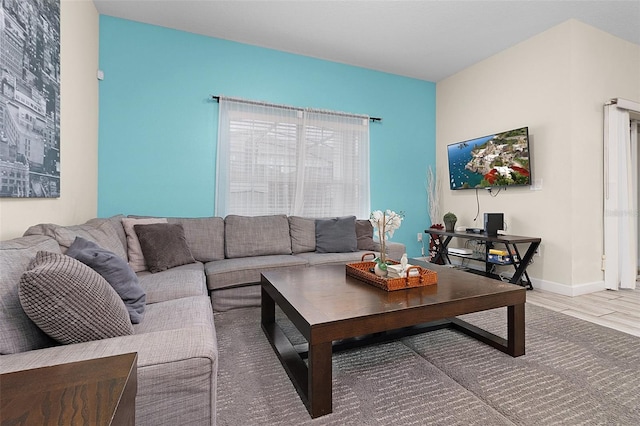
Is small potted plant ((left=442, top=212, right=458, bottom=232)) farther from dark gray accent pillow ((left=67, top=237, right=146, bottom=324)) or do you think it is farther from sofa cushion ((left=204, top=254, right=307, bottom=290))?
dark gray accent pillow ((left=67, top=237, right=146, bottom=324))

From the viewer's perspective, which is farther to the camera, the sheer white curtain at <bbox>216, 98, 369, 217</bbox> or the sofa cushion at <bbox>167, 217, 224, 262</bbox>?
the sheer white curtain at <bbox>216, 98, 369, 217</bbox>

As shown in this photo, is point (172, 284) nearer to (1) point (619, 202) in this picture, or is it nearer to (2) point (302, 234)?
(2) point (302, 234)

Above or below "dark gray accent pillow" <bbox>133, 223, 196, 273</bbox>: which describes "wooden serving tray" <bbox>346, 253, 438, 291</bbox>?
below

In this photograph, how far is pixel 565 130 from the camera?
3088mm

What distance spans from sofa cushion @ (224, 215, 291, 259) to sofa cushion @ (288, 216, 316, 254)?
0.09m

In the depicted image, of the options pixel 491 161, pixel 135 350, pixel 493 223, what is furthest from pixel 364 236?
pixel 135 350

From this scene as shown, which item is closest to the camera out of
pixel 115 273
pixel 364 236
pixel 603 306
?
pixel 115 273

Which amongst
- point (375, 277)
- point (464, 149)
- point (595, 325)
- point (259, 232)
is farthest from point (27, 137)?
point (464, 149)

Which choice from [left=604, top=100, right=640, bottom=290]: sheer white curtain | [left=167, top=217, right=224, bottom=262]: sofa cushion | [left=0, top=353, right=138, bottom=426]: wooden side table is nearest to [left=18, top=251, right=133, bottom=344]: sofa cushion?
[left=0, top=353, right=138, bottom=426]: wooden side table

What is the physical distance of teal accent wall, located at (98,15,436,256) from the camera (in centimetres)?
307

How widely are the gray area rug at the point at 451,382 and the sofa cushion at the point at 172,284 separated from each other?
0.41 m

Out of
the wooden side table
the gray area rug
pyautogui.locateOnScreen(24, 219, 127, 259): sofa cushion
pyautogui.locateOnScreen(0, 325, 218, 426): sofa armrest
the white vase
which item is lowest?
the gray area rug

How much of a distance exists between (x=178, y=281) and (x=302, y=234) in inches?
63.0

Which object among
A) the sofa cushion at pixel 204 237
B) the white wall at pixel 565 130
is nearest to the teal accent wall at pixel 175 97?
the sofa cushion at pixel 204 237
